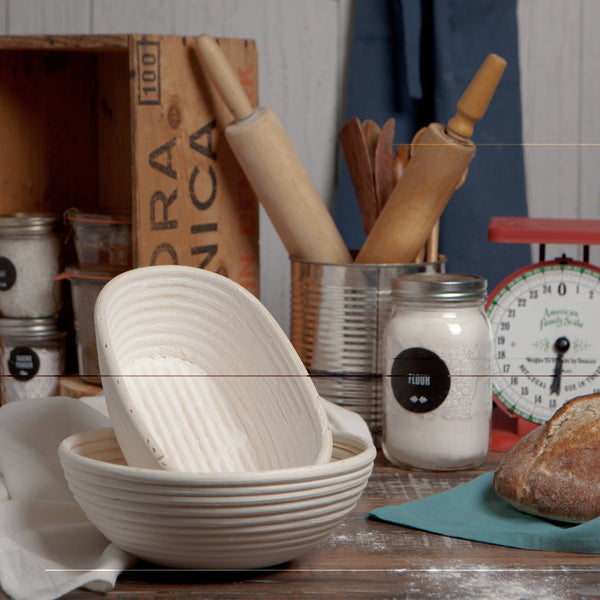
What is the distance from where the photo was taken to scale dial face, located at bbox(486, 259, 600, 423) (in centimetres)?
39

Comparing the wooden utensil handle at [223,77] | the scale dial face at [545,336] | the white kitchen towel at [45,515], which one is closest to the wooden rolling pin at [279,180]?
the wooden utensil handle at [223,77]

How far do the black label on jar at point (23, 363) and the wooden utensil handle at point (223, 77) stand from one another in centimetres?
22

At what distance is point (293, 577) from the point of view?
36 centimetres

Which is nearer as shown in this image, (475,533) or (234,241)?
(475,533)

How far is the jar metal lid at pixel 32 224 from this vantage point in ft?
1.52

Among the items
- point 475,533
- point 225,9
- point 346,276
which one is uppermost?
point 225,9

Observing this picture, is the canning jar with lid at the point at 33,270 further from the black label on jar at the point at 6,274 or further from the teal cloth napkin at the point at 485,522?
the teal cloth napkin at the point at 485,522

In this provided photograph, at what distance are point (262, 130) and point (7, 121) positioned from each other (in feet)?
0.57

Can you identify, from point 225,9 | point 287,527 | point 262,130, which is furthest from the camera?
point 225,9

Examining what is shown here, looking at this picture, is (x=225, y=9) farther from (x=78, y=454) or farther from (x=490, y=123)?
(x=78, y=454)

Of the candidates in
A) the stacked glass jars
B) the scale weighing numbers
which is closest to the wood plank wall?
the scale weighing numbers

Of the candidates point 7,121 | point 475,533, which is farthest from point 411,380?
point 7,121

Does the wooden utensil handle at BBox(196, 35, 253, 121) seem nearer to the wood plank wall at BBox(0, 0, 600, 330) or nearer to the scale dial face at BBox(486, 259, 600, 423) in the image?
the wood plank wall at BBox(0, 0, 600, 330)

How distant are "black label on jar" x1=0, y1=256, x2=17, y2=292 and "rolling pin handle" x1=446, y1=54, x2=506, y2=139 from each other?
24 centimetres
